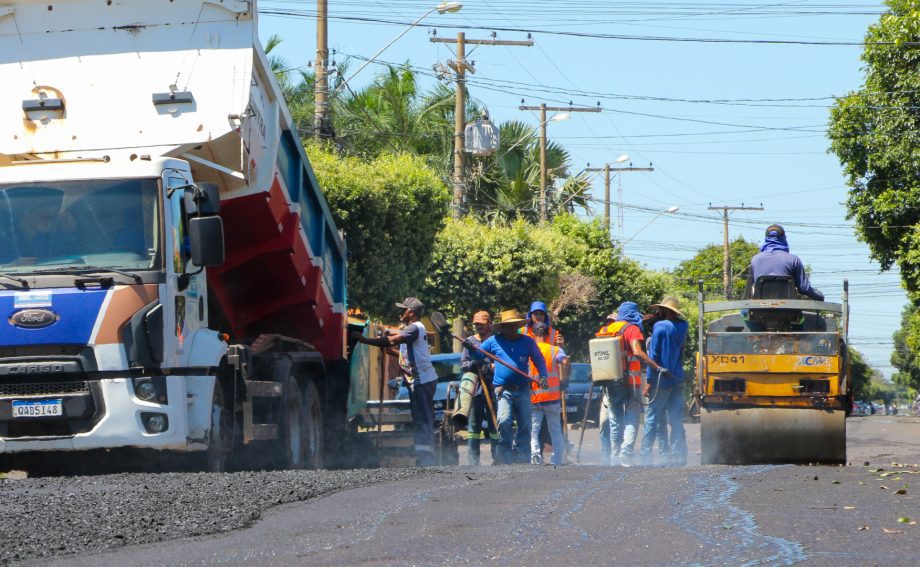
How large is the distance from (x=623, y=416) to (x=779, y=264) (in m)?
2.67

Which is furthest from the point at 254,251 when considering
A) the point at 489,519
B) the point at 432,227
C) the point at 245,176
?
the point at 432,227

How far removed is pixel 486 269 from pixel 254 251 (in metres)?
20.5

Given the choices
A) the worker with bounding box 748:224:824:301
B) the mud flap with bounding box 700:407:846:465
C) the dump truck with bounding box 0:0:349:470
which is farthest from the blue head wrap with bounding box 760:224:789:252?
the dump truck with bounding box 0:0:349:470

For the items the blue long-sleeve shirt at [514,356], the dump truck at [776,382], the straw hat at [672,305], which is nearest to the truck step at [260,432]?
the blue long-sleeve shirt at [514,356]

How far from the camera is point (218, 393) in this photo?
34.4ft

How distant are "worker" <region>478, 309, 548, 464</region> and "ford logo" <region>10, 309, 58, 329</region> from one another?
16.2 feet

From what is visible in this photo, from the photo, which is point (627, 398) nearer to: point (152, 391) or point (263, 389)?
point (263, 389)

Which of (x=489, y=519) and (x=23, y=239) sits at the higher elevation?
(x=23, y=239)

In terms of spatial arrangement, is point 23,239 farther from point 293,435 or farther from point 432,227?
point 432,227

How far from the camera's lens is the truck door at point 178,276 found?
9.70 metres

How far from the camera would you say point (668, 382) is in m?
14.1

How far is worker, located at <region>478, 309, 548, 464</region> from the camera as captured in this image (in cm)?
1310

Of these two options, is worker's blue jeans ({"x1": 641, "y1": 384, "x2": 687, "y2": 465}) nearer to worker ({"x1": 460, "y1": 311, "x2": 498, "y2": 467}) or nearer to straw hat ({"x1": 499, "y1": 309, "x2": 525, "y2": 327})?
worker ({"x1": 460, "y1": 311, "x2": 498, "y2": 467})

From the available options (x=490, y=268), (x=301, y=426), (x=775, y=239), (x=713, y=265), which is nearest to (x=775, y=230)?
(x=775, y=239)
